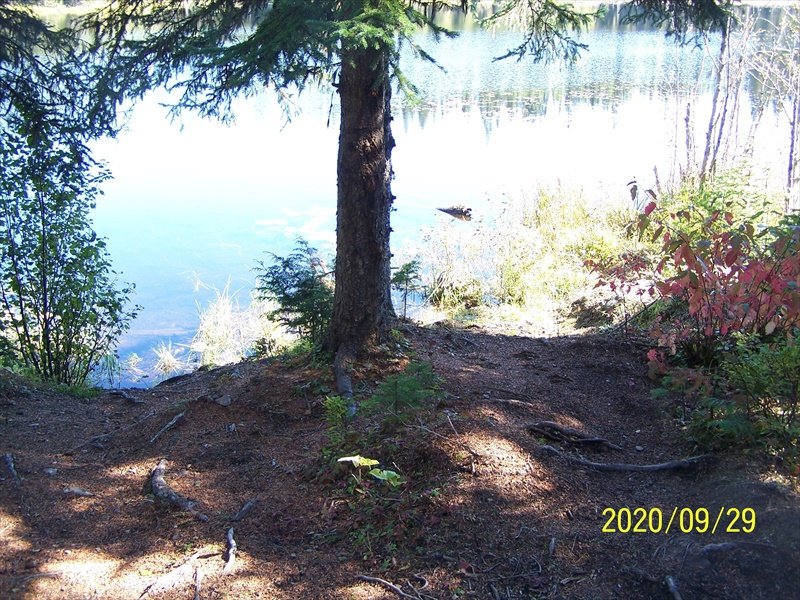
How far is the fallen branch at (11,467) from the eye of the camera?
4.02 meters

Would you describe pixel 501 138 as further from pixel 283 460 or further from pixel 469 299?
pixel 283 460

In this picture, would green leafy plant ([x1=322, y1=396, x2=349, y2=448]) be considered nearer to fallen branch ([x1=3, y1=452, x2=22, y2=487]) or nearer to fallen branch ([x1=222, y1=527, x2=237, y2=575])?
fallen branch ([x1=222, y1=527, x2=237, y2=575])

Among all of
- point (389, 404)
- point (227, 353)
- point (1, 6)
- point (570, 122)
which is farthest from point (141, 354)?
point (570, 122)

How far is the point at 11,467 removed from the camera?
4.14 metres

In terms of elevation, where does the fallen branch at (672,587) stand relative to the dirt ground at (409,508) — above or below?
above

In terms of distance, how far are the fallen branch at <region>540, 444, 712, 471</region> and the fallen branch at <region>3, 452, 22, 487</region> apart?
9.48ft

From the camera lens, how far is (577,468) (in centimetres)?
381

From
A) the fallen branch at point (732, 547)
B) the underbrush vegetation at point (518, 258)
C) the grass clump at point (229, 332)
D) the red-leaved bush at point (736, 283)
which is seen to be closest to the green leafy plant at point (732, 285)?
the red-leaved bush at point (736, 283)

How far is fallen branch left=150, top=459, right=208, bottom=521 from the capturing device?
3703mm

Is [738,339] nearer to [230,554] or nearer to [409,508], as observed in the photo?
[409,508]

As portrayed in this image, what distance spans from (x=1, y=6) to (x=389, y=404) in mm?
4732

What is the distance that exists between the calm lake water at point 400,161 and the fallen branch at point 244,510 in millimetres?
6244

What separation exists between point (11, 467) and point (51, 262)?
3.34 metres

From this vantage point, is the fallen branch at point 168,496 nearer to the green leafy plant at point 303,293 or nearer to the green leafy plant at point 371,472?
the green leafy plant at point 371,472
